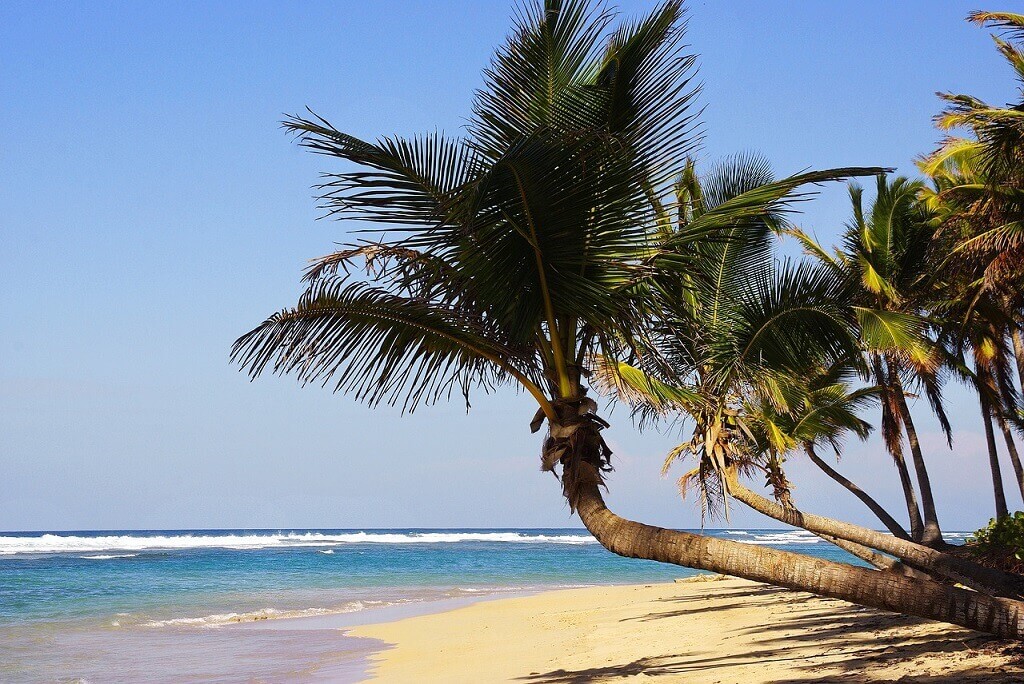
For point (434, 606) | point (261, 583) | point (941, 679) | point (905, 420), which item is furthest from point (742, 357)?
point (261, 583)

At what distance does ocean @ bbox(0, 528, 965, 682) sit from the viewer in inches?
444

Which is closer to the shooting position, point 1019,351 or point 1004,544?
point 1004,544

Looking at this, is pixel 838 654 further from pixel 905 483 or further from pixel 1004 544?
pixel 905 483

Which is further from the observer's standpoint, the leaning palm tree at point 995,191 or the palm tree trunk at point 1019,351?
the palm tree trunk at point 1019,351

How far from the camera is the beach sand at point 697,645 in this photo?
671 cm

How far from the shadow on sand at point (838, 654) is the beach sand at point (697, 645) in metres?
0.01

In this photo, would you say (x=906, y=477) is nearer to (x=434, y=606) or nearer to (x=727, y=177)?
(x=434, y=606)

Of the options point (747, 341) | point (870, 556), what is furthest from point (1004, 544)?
point (747, 341)

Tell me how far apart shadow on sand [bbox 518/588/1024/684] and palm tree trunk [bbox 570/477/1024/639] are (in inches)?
98.0

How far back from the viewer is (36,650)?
12.9m

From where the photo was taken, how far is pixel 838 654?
24.8 ft

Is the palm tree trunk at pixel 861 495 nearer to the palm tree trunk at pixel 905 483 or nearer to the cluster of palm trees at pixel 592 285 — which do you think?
the palm tree trunk at pixel 905 483

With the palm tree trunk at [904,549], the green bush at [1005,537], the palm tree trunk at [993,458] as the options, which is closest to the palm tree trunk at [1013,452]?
the palm tree trunk at [993,458]

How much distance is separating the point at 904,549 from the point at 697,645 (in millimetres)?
3140
